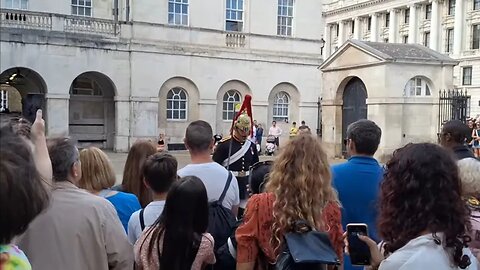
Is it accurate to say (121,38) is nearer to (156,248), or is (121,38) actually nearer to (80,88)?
(80,88)

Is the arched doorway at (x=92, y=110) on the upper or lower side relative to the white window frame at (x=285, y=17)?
lower

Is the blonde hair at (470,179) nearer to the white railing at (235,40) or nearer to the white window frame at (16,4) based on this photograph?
the white window frame at (16,4)

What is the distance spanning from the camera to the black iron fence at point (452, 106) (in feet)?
50.6

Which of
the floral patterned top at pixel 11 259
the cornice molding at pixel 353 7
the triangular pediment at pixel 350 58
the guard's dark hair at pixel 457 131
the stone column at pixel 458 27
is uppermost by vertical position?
the cornice molding at pixel 353 7

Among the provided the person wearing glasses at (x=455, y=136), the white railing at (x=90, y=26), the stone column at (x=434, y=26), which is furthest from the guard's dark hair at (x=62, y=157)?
the stone column at (x=434, y=26)

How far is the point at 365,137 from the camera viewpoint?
4855 millimetres

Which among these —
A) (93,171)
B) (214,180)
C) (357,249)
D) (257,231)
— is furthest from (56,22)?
(357,249)

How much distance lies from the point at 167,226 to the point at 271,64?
26068mm

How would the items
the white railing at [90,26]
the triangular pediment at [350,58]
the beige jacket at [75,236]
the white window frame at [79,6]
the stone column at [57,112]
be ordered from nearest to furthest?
the beige jacket at [75,236], the triangular pediment at [350,58], the stone column at [57,112], the white railing at [90,26], the white window frame at [79,6]

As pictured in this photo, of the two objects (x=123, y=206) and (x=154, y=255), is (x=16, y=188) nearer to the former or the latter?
(x=154, y=255)

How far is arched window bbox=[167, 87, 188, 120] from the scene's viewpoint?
27078 millimetres

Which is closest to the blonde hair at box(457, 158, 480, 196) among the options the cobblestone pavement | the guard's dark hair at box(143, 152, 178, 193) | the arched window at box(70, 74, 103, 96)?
the guard's dark hair at box(143, 152, 178, 193)

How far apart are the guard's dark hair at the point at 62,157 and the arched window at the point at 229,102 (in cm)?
2479

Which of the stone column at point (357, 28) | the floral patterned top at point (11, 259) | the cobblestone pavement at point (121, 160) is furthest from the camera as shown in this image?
the stone column at point (357, 28)
